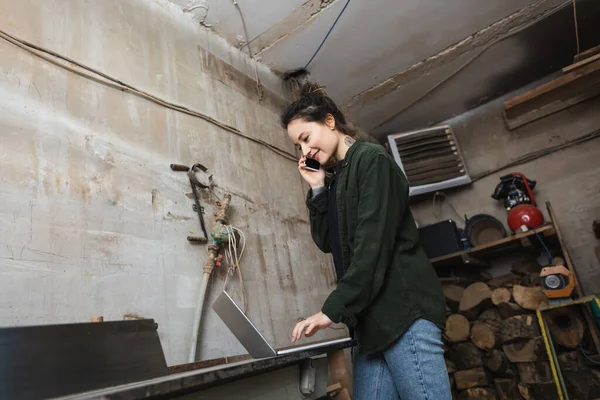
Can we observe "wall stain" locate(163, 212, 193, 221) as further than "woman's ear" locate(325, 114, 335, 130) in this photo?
Yes

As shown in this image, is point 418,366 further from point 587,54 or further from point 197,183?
point 587,54

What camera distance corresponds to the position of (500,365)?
103 inches

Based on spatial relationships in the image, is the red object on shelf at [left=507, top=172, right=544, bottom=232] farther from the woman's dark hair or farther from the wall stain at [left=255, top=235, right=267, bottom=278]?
the woman's dark hair

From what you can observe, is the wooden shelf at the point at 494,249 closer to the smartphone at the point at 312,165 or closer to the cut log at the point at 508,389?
the cut log at the point at 508,389

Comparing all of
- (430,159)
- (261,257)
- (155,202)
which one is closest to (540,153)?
(430,159)

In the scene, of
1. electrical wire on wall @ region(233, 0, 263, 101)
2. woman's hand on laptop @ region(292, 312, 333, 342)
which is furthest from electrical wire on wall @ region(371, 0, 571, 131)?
woman's hand on laptop @ region(292, 312, 333, 342)

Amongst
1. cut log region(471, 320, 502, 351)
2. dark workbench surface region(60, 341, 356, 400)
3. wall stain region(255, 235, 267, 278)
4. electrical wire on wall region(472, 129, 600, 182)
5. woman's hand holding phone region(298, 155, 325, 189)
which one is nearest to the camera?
dark workbench surface region(60, 341, 356, 400)

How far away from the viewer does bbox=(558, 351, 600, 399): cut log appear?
7.81ft

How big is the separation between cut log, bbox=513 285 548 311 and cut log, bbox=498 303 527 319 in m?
0.03

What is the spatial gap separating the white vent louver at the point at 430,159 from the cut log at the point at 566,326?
1.30 m

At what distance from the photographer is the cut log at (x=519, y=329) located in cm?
258

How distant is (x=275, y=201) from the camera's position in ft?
7.41

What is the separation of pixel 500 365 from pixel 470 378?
0.22 meters

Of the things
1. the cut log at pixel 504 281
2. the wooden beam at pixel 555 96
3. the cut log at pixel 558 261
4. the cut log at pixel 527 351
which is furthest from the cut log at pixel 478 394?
the wooden beam at pixel 555 96
